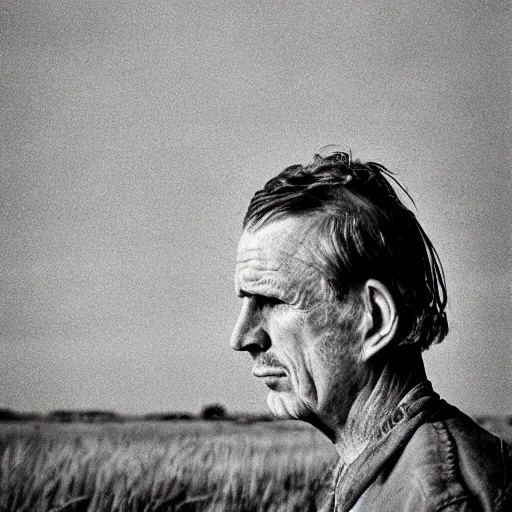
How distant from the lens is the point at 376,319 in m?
2.00

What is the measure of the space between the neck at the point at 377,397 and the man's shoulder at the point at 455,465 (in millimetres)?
108

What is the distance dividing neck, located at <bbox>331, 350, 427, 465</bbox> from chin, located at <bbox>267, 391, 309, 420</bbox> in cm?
9

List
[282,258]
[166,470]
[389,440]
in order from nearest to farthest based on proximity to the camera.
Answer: [389,440], [282,258], [166,470]

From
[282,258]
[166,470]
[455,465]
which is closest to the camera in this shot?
[455,465]

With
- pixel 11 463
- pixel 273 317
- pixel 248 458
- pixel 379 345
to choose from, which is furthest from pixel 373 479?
pixel 11 463

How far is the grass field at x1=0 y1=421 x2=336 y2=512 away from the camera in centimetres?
393

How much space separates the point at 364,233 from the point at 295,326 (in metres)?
0.25

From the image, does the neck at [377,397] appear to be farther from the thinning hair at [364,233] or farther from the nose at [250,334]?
the nose at [250,334]

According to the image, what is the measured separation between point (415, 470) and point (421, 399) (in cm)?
17

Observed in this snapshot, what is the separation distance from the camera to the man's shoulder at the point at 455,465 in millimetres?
1779

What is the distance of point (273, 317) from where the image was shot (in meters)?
2.04

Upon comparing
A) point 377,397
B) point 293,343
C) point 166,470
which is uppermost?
point 293,343

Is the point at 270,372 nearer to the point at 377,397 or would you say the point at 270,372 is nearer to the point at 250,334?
the point at 250,334

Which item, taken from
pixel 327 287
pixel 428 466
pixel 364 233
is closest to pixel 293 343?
pixel 327 287
